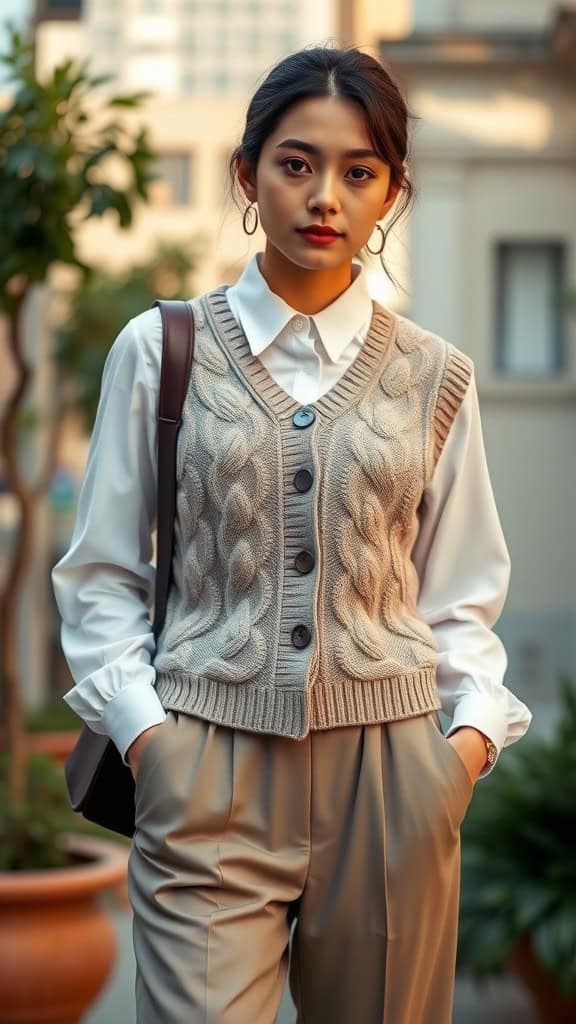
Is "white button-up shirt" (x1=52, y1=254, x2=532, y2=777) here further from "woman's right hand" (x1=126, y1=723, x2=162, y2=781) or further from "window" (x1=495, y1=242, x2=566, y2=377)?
"window" (x1=495, y1=242, x2=566, y2=377)

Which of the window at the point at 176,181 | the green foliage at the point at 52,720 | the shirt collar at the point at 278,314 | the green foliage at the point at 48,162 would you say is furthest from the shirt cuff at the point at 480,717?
the window at the point at 176,181

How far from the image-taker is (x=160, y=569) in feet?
8.91

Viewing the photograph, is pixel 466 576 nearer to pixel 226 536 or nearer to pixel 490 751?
pixel 490 751

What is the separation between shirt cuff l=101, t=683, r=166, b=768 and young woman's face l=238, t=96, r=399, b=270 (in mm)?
668

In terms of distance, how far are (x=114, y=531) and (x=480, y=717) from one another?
0.62m

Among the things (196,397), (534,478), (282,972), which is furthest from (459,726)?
(534,478)

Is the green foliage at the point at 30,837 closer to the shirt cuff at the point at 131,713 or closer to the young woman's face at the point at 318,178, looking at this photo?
the shirt cuff at the point at 131,713

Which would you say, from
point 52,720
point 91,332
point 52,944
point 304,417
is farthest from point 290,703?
point 91,332

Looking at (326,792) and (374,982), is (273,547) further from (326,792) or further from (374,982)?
(374,982)

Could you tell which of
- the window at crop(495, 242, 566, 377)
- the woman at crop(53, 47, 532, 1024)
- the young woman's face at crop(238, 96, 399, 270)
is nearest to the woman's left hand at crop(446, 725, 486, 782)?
the woman at crop(53, 47, 532, 1024)

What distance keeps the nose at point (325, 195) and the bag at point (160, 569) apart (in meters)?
0.28

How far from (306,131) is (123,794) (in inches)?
40.8

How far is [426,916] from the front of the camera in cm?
263

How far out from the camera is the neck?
2.79 m
